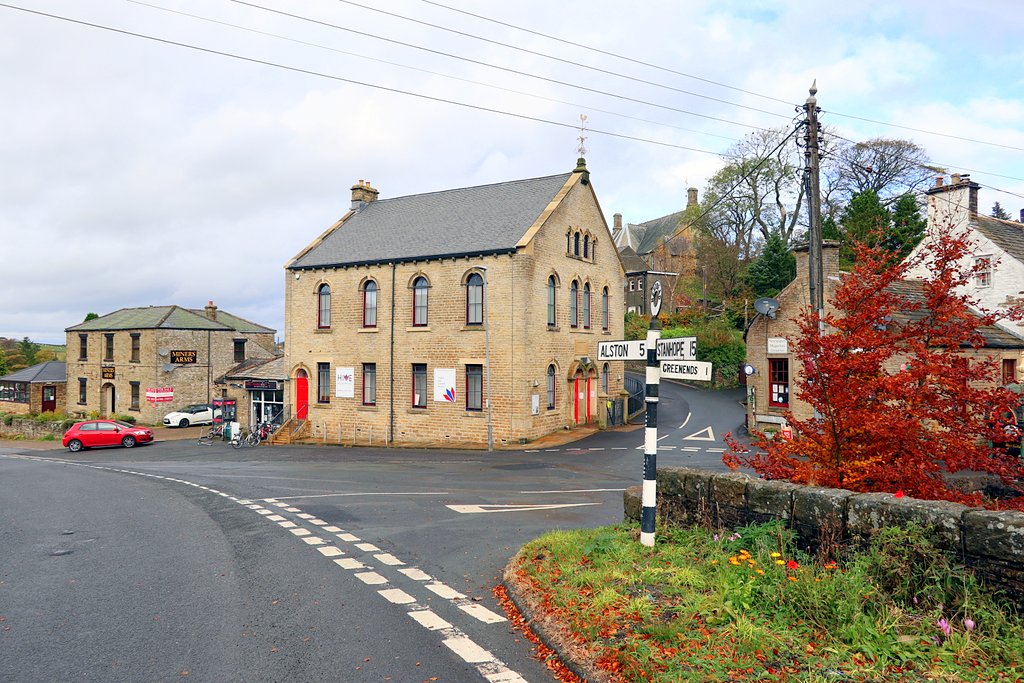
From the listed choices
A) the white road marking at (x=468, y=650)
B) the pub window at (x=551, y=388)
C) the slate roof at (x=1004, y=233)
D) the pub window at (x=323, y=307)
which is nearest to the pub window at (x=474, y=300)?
the pub window at (x=551, y=388)

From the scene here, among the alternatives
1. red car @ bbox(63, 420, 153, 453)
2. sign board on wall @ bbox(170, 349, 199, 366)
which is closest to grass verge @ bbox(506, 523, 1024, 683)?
red car @ bbox(63, 420, 153, 453)

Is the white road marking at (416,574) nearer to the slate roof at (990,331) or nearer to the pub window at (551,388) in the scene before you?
the pub window at (551,388)

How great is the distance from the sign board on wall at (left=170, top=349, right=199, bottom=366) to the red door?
16269 millimetres

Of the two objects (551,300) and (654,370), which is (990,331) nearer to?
(551,300)

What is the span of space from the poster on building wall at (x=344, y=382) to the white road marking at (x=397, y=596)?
83.0 feet

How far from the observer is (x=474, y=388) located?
29594 millimetres

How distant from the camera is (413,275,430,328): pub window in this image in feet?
102

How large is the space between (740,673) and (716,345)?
42658 millimetres

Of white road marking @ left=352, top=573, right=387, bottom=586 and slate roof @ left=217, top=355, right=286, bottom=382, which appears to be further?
slate roof @ left=217, top=355, right=286, bottom=382

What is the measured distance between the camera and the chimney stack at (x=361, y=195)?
38938mm

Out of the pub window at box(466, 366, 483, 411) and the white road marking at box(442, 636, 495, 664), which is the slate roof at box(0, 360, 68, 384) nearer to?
the pub window at box(466, 366, 483, 411)

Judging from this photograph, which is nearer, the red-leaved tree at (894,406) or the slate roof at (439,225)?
the red-leaved tree at (894,406)

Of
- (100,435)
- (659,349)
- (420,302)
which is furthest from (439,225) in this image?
(659,349)

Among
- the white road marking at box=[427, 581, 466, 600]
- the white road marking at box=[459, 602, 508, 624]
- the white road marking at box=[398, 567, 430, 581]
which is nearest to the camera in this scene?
the white road marking at box=[459, 602, 508, 624]
